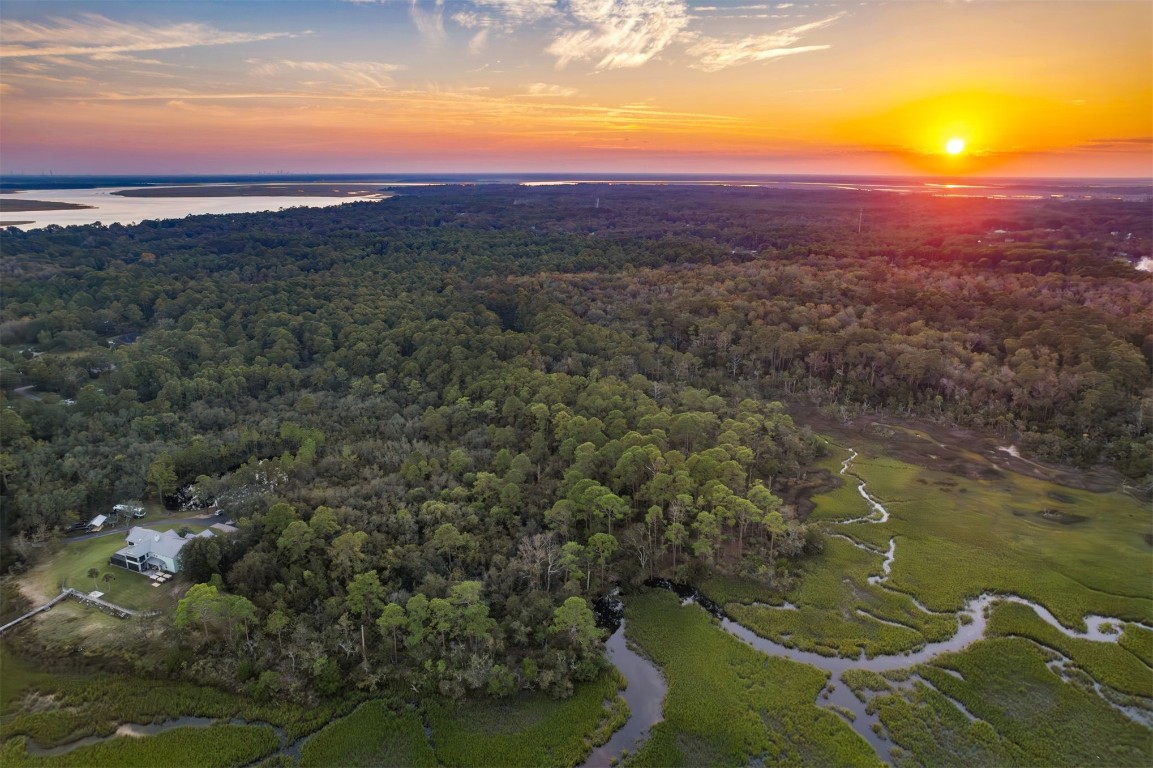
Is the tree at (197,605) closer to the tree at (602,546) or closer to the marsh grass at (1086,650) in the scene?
the tree at (602,546)

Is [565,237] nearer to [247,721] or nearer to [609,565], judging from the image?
[609,565]

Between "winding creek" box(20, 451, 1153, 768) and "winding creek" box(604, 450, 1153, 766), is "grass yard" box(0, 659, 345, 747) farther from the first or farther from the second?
"winding creek" box(604, 450, 1153, 766)

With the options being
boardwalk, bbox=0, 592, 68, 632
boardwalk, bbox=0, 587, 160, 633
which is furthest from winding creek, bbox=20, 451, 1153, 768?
boardwalk, bbox=0, 592, 68, 632

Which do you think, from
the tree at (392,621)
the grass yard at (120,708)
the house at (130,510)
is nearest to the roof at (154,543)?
the house at (130,510)

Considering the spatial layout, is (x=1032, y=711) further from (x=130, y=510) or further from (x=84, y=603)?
(x=130, y=510)

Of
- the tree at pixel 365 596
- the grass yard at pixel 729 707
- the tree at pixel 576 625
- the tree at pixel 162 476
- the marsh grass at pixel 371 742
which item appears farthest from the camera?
the tree at pixel 162 476

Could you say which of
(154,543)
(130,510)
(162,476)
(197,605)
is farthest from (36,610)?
(162,476)
